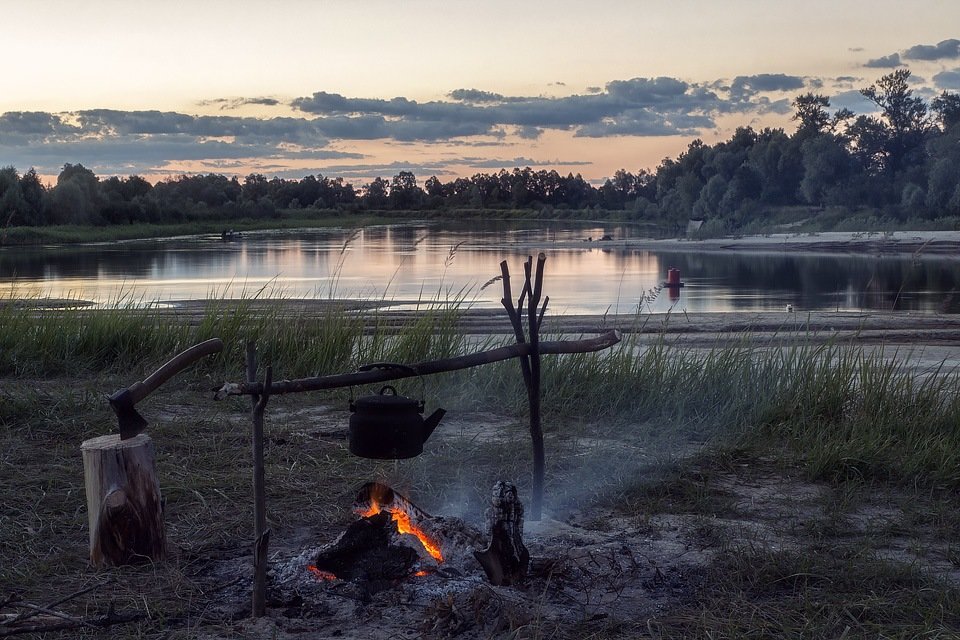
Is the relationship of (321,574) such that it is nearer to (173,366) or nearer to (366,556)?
(366,556)

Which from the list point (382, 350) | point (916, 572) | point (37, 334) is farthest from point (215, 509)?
point (37, 334)

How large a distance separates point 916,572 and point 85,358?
760 centimetres

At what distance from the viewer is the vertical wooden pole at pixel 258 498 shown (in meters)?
3.52

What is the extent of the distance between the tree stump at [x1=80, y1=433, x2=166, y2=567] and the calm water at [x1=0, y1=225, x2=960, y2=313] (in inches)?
384

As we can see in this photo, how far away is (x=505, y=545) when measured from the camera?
159 inches

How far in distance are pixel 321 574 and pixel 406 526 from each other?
1.42 feet

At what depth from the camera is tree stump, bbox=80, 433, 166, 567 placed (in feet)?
13.6

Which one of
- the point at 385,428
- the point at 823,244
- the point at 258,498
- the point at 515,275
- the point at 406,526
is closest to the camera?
the point at 258,498

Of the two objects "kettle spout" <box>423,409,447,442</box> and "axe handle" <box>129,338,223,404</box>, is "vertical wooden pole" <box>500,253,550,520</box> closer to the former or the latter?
"kettle spout" <box>423,409,447,442</box>

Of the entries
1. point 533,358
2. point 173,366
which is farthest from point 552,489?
point 173,366

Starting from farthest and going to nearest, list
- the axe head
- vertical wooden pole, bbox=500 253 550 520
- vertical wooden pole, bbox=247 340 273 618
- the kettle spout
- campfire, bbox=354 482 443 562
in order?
vertical wooden pole, bbox=500 253 550 520
campfire, bbox=354 482 443 562
the axe head
the kettle spout
vertical wooden pole, bbox=247 340 273 618

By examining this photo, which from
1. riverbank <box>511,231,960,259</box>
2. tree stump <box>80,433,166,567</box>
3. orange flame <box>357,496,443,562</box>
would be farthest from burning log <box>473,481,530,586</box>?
riverbank <box>511,231,960,259</box>

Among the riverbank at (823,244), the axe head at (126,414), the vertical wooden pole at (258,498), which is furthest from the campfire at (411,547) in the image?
the riverbank at (823,244)

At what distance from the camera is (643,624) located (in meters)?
3.64
